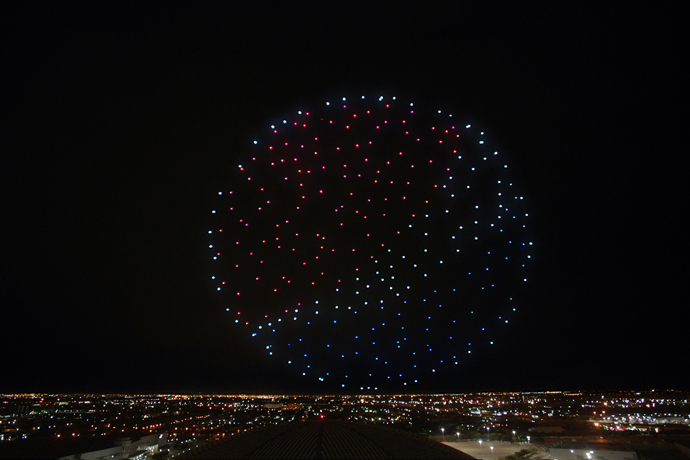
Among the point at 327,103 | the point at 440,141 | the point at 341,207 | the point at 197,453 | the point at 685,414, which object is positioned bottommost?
the point at 685,414

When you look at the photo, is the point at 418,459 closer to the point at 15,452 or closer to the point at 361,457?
the point at 361,457

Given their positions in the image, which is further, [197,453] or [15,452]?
[15,452]

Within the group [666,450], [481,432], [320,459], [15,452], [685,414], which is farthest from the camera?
[685,414]

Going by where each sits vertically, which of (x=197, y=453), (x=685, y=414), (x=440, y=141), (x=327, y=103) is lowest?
(x=685, y=414)

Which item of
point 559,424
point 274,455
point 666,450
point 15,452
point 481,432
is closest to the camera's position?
point 274,455

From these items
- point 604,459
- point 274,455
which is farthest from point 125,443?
point 604,459

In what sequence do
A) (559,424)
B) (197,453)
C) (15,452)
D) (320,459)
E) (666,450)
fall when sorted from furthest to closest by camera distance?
(559,424) < (666,450) < (15,452) < (197,453) < (320,459)

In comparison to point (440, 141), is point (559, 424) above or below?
below

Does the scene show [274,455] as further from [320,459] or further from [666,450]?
[666,450]

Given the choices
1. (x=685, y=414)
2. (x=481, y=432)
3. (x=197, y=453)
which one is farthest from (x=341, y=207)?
(x=685, y=414)
